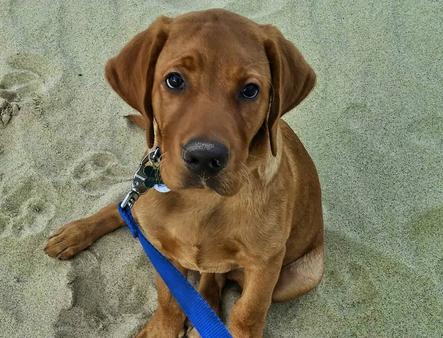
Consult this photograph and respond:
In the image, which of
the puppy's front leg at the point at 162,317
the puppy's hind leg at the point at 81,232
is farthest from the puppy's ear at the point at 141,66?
the puppy's hind leg at the point at 81,232

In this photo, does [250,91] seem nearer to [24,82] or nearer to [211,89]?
[211,89]

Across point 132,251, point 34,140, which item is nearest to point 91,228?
point 132,251

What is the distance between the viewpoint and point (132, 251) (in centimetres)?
389

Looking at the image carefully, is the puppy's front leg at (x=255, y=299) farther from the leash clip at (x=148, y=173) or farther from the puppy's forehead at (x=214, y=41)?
the puppy's forehead at (x=214, y=41)

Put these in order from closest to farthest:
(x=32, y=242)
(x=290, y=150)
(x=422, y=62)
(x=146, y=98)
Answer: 1. (x=146, y=98)
2. (x=290, y=150)
3. (x=32, y=242)
4. (x=422, y=62)

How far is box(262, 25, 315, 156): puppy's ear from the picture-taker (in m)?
2.83

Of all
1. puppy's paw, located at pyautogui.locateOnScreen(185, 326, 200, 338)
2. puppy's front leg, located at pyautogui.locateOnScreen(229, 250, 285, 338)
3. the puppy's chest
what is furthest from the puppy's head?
puppy's paw, located at pyautogui.locateOnScreen(185, 326, 200, 338)

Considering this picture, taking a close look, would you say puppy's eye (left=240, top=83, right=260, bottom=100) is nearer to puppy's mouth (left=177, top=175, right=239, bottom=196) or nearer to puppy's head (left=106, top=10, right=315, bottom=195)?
puppy's head (left=106, top=10, right=315, bottom=195)

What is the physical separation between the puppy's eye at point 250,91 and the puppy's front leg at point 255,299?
88 cm

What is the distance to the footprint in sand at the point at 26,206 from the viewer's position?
3.86m

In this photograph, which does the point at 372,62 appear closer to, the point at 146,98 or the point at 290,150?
the point at 290,150

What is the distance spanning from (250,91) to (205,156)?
0.40 m

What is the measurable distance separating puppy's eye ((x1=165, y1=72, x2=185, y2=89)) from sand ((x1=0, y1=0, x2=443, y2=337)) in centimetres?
147

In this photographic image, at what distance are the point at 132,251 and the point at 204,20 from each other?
169 centimetres
